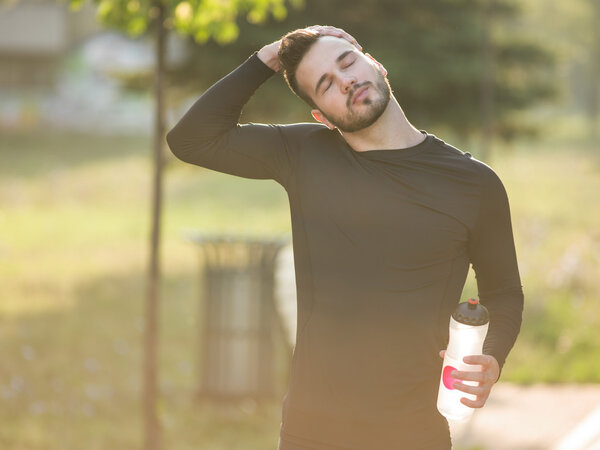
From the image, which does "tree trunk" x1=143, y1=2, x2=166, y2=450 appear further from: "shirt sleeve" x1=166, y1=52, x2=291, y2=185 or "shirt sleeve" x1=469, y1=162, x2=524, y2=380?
"shirt sleeve" x1=469, y1=162, x2=524, y2=380

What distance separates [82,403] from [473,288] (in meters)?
6.21

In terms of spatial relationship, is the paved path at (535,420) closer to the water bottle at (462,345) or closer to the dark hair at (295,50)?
the water bottle at (462,345)

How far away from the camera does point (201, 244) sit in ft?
22.8

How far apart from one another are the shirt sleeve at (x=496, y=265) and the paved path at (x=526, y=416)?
3.28 metres

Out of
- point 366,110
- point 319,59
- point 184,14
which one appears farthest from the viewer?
point 184,14

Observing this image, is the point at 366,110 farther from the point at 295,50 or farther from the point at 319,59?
the point at 295,50

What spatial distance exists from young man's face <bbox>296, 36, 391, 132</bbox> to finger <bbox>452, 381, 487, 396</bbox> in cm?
86

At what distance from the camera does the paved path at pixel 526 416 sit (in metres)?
5.95

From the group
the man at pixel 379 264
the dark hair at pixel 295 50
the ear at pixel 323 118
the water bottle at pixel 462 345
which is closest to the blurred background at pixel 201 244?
the dark hair at pixel 295 50

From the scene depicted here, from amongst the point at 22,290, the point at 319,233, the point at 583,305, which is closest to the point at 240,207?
the point at 22,290

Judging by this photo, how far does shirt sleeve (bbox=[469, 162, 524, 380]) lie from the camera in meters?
2.73

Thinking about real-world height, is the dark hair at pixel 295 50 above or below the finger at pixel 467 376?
above

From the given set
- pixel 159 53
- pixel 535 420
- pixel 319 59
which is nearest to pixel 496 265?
pixel 319 59

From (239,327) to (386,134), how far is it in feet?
14.4
